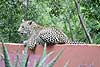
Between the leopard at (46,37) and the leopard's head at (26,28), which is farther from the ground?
the leopard's head at (26,28)

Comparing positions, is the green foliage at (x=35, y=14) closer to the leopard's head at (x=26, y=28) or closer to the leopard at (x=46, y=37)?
the leopard's head at (x=26, y=28)

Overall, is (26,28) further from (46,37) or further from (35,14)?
(35,14)

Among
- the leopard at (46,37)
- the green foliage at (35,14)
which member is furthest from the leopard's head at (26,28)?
the green foliage at (35,14)

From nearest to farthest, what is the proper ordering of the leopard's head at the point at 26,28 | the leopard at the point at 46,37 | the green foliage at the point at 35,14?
the leopard at the point at 46,37
the leopard's head at the point at 26,28
the green foliage at the point at 35,14

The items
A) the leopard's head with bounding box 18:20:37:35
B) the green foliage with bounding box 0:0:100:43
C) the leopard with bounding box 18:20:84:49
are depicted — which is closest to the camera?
the leopard with bounding box 18:20:84:49

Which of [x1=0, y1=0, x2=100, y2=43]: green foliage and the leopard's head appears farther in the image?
[x1=0, y1=0, x2=100, y2=43]: green foliage

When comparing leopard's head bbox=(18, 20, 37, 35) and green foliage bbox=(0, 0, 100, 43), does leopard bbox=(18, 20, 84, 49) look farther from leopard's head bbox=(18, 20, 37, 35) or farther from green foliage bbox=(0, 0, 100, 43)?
green foliage bbox=(0, 0, 100, 43)

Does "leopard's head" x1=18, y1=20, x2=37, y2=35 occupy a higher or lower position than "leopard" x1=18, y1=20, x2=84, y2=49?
higher

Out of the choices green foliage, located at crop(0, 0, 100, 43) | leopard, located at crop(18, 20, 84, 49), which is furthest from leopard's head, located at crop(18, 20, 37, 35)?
green foliage, located at crop(0, 0, 100, 43)

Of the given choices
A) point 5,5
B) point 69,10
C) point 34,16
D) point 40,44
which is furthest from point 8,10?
point 40,44

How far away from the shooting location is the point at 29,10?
417 inches

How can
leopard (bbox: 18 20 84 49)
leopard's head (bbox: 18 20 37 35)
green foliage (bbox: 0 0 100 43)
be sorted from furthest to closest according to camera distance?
green foliage (bbox: 0 0 100 43), leopard's head (bbox: 18 20 37 35), leopard (bbox: 18 20 84 49)

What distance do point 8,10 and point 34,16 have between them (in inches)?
33.3

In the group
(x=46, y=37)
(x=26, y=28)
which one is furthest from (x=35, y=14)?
(x=46, y=37)
